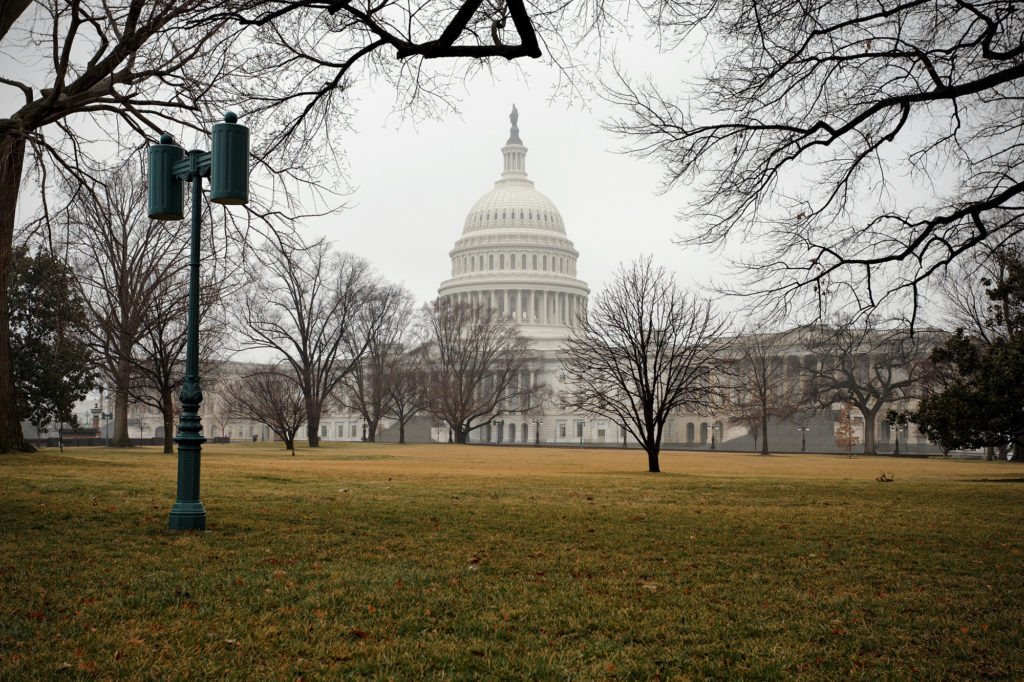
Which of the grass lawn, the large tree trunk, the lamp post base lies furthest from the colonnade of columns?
the lamp post base

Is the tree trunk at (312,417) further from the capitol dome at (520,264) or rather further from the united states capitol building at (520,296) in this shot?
the capitol dome at (520,264)

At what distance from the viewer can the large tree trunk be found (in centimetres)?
1752

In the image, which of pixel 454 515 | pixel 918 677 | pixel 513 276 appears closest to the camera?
pixel 918 677

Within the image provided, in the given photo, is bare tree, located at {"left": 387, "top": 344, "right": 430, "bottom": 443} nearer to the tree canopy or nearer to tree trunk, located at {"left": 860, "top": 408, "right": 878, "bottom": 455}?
the tree canopy

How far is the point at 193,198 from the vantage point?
30.3 ft

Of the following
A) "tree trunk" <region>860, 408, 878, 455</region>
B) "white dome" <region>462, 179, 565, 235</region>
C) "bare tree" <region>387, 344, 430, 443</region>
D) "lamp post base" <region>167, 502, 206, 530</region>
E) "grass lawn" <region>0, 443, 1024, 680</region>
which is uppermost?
"white dome" <region>462, 179, 565, 235</region>

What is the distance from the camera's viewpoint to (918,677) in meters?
4.96

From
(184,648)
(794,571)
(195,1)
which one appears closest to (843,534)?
(794,571)

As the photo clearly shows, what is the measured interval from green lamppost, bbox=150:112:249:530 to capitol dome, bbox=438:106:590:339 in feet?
408

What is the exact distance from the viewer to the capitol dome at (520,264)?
139000 millimetres

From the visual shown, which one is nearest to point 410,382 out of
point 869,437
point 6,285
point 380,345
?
point 380,345

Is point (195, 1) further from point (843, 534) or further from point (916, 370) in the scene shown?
point (916, 370)

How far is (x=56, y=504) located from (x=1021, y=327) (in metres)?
28.2

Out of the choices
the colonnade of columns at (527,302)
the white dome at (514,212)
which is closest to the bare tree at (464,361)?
the colonnade of columns at (527,302)
